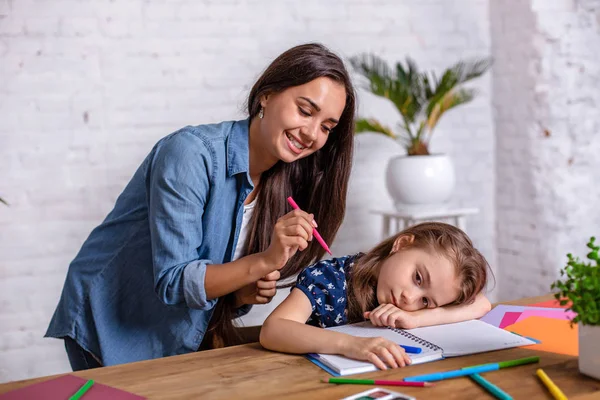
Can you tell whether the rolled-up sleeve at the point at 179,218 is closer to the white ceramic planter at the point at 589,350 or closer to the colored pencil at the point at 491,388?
the colored pencil at the point at 491,388

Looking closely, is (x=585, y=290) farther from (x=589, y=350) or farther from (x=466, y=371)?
(x=466, y=371)

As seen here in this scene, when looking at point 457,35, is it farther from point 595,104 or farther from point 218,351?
point 218,351

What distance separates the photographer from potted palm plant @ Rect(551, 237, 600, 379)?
96 centimetres

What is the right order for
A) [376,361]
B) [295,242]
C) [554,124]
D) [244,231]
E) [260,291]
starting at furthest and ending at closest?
1. [554,124]
2. [244,231]
3. [260,291]
4. [295,242]
5. [376,361]

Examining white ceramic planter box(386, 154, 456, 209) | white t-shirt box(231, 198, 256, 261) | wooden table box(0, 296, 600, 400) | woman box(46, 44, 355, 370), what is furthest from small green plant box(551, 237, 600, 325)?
white ceramic planter box(386, 154, 456, 209)

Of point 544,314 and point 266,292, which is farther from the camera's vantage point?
point 266,292

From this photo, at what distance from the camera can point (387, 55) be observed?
3281 millimetres

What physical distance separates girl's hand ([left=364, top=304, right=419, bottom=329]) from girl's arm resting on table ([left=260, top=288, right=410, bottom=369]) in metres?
0.14

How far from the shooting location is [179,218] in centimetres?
141

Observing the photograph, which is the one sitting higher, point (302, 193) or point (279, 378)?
point (302, 193)

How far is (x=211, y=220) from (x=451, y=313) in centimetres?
55

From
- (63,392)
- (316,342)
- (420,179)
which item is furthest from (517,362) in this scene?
(420,179)

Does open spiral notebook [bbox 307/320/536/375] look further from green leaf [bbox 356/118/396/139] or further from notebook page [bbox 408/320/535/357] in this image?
green leaf [bbox 356/118/396/139]

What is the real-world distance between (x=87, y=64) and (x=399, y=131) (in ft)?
4.72
